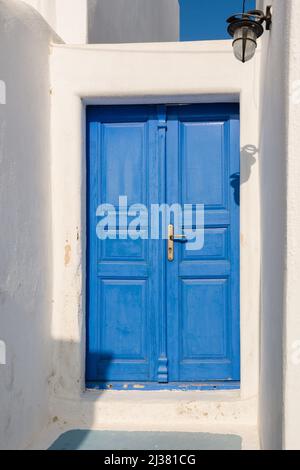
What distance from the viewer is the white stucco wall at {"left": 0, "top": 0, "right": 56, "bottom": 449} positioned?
3.36 metres

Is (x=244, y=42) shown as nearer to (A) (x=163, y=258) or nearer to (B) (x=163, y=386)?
(A) (x=163, y=258)

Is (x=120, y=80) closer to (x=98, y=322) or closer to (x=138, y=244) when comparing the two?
(x=138, y=244)

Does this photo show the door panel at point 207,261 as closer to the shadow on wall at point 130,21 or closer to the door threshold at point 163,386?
the door threshold at point 163,386

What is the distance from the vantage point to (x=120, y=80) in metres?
4.25

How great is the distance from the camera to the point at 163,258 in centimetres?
436

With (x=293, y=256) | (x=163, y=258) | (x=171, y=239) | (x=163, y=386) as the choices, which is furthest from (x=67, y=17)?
(x=293, y=256)

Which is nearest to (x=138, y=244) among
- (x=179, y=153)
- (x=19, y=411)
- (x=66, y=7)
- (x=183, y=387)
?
(x=179, y=153)

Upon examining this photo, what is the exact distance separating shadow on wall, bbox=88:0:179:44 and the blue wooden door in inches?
48.1

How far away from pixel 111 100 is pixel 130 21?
288 centimetres

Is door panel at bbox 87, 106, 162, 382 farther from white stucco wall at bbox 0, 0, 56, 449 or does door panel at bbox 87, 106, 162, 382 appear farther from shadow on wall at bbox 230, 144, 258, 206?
shadow on wall at bbox 230, 144, 258, 206

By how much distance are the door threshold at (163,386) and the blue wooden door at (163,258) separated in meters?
0.03
